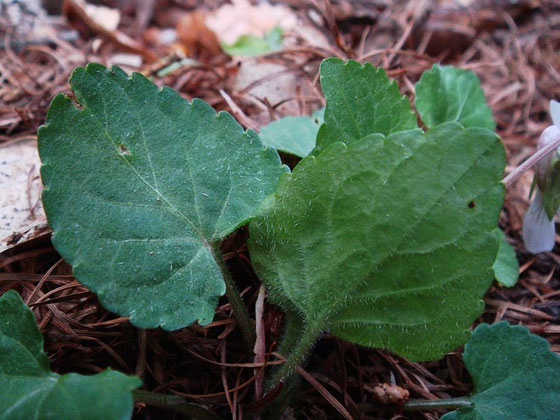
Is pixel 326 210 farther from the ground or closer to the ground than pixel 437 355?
farther from the ground

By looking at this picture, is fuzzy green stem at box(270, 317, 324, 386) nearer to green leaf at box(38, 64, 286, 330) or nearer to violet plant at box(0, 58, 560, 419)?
violet plant at box(0, 58, 560, 419)

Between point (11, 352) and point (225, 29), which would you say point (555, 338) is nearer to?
point (11, 352)

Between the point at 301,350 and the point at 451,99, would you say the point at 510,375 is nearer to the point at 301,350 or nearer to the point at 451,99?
the point at 301,350

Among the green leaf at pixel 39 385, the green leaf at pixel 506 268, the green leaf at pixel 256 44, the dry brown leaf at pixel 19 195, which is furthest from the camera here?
the green leaf at pixel 256 44

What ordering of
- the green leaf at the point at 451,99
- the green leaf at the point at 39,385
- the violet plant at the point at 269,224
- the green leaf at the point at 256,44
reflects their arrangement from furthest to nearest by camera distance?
the green leaf at the point at 256,44 < the green leaf at the point at 451,99 < the violet plant at the point at 269,224 < the green leaf at the point at 39,385

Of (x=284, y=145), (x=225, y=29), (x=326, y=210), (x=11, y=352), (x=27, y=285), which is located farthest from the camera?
(x=225, y=29)

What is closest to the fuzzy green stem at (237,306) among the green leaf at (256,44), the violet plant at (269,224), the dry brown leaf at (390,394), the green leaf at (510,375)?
the violet plant at (269,224)

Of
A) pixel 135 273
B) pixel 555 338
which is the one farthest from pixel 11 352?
pixel 555 338

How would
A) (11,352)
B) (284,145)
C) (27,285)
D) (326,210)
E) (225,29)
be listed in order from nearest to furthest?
(11,352) → (326,210) → (27,285) → (284,145) → (225,29)

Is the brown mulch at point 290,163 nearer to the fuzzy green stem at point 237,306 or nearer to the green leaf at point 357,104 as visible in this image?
the fuzzy green stem at point 237,306
